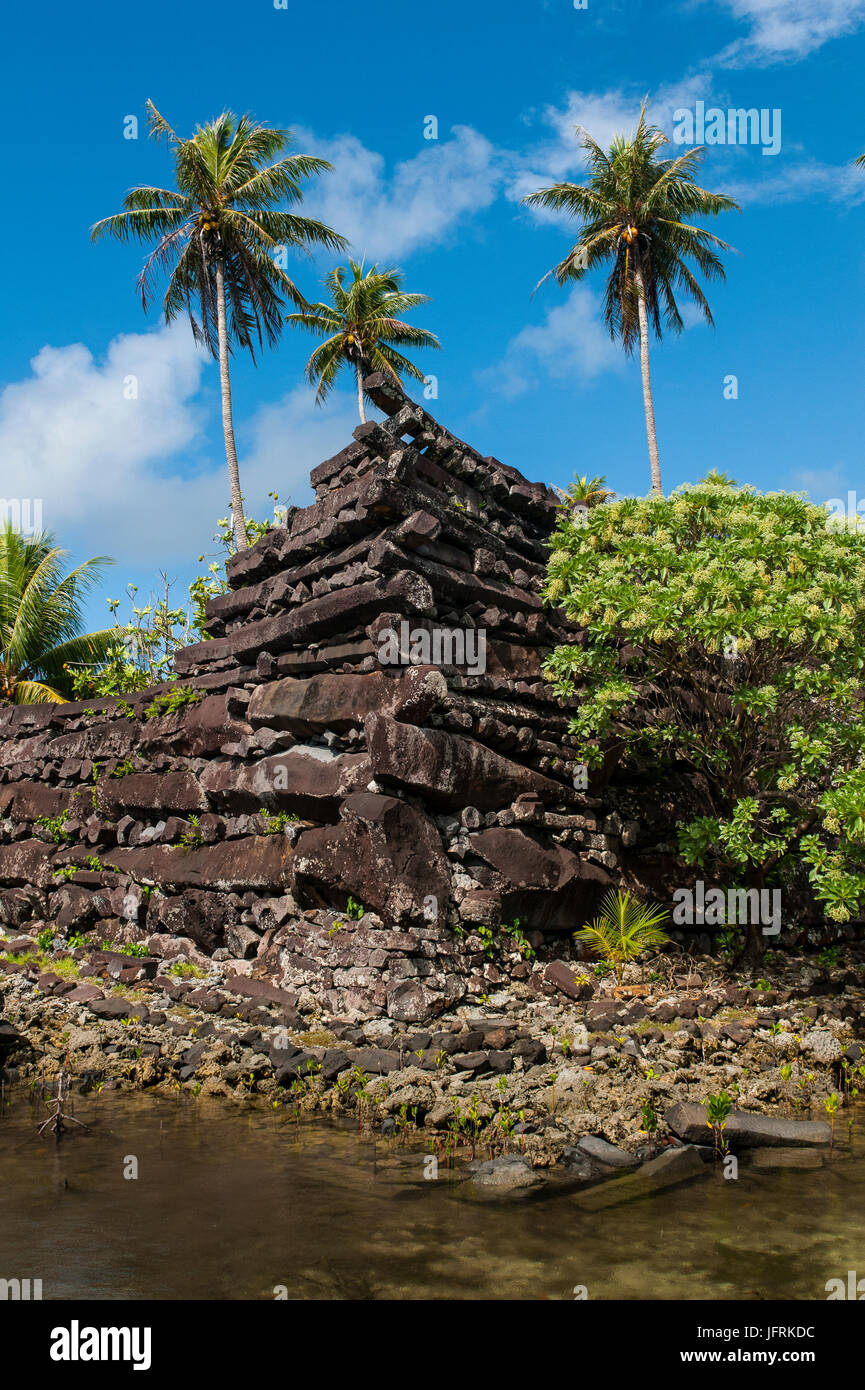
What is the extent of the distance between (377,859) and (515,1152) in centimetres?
302

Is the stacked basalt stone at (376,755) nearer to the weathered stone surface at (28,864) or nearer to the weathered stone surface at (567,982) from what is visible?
the weathered stone surface at (567,982)

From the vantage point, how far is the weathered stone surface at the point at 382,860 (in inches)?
283

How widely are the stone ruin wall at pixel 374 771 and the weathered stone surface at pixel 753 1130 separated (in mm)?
2427

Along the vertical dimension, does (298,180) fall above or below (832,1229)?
above

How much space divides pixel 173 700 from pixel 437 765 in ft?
13.7

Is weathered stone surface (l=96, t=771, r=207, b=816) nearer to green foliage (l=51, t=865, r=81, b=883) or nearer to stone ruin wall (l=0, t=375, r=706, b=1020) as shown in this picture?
stone ruin wall (l=0, t=375, r=706, b=1020)

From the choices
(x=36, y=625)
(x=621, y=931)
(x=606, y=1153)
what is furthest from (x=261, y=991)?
(x=36, y=625)

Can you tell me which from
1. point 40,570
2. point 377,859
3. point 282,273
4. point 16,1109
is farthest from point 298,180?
point 16,1109

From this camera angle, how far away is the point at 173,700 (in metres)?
10.3

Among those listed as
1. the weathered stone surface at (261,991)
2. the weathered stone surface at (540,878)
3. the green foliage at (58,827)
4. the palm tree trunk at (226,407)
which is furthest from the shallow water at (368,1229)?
the palm tree trunk at (226,407)

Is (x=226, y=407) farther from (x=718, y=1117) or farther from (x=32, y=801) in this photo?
(x=718, y=1117)
